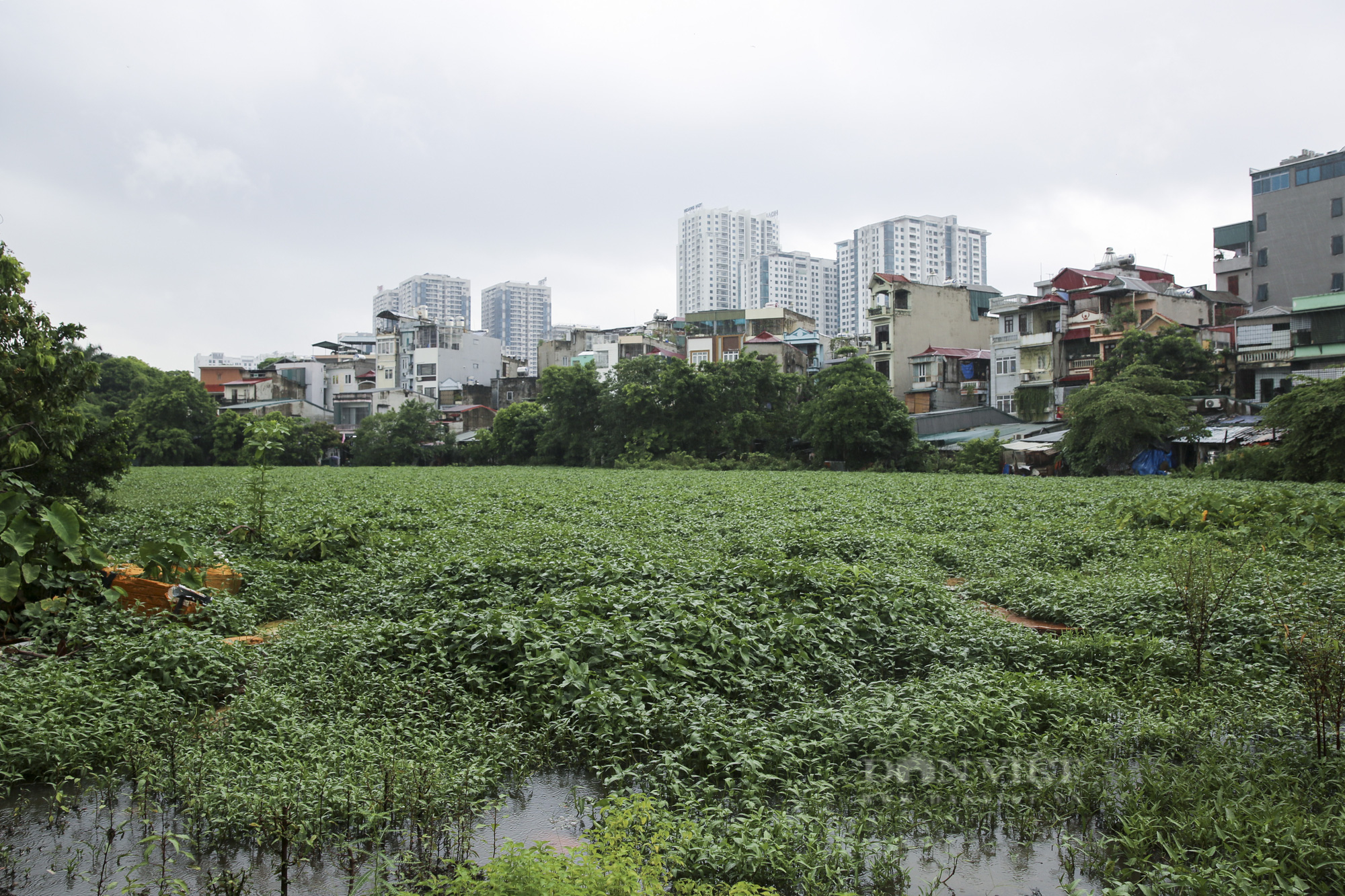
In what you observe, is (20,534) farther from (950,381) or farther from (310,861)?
(950,381)

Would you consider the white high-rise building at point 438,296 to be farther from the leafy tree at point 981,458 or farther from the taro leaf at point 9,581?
the taro leaf at point 9,581

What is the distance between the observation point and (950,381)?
52.2 m

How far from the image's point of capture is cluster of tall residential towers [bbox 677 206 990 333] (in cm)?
10975

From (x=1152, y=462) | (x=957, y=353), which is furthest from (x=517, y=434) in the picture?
(x=1152, y=462)

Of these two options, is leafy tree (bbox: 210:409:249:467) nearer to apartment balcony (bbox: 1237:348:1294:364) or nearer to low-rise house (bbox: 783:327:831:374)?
low-rise house (bbox: 783:327:831:374)

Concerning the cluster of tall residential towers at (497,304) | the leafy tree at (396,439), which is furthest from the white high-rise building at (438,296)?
the leafy tree at (396,439)

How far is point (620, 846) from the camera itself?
4.12 meters

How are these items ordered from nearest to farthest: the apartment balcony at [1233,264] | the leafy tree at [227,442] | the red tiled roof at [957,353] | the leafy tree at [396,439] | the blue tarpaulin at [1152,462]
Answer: the blue tarpaulin at [1152,462], the apartment balcony at [1233,264], the leafy tree at [227,442], the red tiled roof at [957,353], the leafy tree at [396,439]

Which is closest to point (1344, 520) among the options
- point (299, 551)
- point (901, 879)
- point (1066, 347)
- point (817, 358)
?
point (901, 879)

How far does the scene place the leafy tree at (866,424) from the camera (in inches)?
1593

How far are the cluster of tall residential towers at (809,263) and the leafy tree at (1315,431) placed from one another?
76767 mm

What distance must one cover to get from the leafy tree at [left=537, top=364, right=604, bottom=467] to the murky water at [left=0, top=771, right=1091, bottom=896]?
146 ft

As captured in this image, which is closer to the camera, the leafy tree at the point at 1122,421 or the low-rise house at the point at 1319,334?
the leafy tree at the point at 1122,421

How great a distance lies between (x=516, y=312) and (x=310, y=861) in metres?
135
